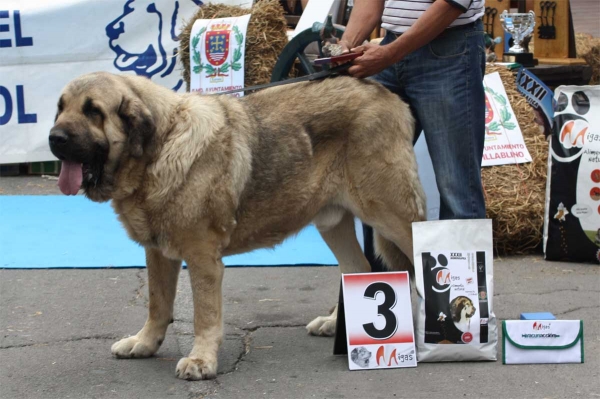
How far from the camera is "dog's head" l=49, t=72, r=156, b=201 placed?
11.9ft

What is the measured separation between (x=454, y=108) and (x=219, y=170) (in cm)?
123

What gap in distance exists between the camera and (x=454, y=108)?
13.9 ft

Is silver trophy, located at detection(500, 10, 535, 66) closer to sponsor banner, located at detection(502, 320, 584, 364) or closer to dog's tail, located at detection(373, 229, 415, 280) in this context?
dog's tail, located at detection(373, 229, 415, 280)

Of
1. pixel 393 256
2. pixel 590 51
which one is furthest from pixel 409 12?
pixel 590 51

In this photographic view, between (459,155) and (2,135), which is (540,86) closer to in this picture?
(459,155)

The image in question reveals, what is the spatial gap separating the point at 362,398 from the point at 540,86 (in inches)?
159

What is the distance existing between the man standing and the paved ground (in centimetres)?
93

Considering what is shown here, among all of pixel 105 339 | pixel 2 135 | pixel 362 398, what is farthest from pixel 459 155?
pixel 2 135

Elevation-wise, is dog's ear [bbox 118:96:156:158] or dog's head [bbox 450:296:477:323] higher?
dog's ear [bbox 118:96:156:158]

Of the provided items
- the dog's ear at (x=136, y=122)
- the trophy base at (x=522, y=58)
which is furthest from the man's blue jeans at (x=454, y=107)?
the trophy base at (x=522, y=58)

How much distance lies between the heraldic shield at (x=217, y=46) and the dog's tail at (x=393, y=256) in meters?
3.95

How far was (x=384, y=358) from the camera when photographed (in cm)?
402

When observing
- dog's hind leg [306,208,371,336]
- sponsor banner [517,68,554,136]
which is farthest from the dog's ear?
sponsor banner [517,68,554,136]

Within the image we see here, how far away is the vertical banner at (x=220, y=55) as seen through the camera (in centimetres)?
791
